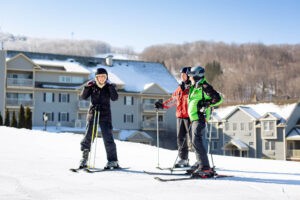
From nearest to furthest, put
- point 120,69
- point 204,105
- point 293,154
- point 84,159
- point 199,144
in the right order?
1. point 199,144
2. point 204,105
3. point 84,159
4. point 293,154
5. point 120,69

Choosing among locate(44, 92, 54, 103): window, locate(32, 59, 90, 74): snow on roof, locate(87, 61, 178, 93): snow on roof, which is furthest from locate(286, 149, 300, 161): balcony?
locate(44, 92, 54, 103): window

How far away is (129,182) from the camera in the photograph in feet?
19.7

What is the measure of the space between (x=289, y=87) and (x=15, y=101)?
3895 inches

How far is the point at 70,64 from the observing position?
53.4 metres

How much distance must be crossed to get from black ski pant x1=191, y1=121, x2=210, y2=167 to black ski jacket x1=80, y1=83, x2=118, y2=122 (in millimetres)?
1573

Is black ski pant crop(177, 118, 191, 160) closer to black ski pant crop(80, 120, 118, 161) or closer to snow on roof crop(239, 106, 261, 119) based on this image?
black ski pant crop(80, 120, 118, 161)

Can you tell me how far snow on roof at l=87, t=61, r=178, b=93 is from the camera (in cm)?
5409

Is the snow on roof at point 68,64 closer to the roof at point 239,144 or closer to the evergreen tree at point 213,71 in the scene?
the roof at point 239,144

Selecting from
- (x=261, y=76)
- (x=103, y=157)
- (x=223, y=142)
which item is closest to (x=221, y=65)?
(x=261, y=76)

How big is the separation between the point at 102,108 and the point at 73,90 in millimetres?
42693

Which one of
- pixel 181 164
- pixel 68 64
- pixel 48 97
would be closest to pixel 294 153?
pixel 48 97

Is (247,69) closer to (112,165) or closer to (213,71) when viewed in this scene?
(213,71)

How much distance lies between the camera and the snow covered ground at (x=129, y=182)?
16.5 ft

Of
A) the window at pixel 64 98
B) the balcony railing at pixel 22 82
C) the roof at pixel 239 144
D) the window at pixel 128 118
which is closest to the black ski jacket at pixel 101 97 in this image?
the balcony railing at pixel 22 82
